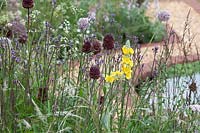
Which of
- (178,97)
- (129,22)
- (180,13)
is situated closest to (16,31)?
(178,97)

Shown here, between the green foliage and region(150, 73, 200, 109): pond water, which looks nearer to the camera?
region(150, 73, 200, 109): pond water

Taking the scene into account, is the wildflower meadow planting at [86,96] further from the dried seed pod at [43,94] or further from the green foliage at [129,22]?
the green foliage at [129,22]

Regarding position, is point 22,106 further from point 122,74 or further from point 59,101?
point 122,74

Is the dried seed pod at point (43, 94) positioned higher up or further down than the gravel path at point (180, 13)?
further down

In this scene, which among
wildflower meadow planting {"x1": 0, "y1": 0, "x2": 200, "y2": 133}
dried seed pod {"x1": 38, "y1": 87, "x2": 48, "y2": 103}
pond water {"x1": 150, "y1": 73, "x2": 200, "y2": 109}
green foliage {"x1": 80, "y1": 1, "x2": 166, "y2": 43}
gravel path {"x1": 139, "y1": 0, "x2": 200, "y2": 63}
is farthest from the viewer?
gravel path {"x1": 139, "y1": 0, "x2": 200, "y2": 63}

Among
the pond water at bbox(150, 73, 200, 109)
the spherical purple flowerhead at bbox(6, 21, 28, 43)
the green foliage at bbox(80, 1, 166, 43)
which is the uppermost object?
the green foliage at bbox(80, 1, 166, 43)

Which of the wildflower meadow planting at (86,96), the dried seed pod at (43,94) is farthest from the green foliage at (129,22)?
the dried seed pod at (43,94)

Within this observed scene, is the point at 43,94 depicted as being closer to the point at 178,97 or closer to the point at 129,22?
the point at 178,97

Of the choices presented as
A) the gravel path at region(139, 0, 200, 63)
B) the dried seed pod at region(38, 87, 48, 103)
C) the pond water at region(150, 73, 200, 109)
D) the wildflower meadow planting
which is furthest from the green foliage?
the dried seed pod at region(38, 87, 48, 103)

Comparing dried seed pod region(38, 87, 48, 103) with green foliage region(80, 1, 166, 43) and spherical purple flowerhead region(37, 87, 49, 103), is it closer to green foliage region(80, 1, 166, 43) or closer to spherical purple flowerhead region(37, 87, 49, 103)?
spherical purple flowerhead region(37, 87, 49, 103)

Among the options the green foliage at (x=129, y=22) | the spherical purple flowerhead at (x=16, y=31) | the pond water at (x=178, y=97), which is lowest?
the pond water at (x=178, y=97)

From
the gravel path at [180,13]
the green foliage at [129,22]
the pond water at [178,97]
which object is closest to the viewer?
the pond water at [178,97]

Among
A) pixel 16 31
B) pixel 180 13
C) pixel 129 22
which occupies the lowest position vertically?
pixel 16 31

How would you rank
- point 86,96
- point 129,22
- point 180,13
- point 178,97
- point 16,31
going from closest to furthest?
point 86,96 → point 178,97 → point 16,31 → point 129,22 → point 180,13
